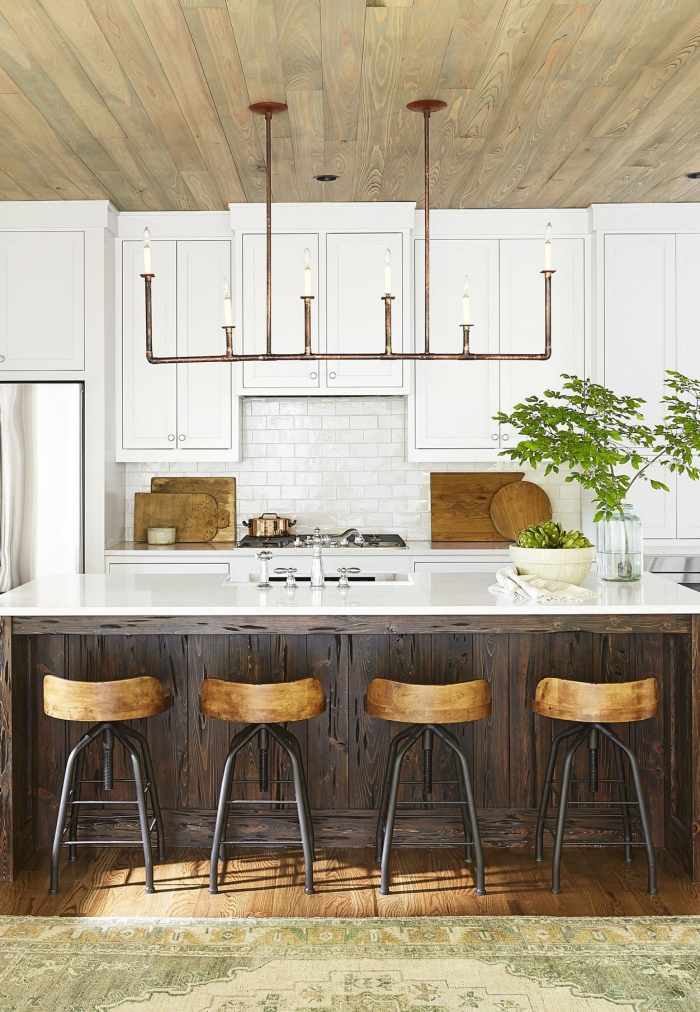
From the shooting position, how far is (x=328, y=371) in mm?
4926

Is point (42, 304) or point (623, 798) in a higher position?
point (42, 304)

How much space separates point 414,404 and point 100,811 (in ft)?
8.99

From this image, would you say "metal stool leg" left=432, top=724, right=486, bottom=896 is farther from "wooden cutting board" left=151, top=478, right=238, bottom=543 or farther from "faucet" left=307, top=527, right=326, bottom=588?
"wooden cutting board" left=151, top=478, right=238, bottom=543

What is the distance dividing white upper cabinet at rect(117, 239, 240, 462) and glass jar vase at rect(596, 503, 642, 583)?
2.36 meters

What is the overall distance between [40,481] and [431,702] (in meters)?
2.83

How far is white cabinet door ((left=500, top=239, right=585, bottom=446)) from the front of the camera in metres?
4.96

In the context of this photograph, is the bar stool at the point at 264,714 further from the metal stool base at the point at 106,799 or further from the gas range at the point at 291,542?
the gas range at the point at 291,542

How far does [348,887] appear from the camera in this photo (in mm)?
2912

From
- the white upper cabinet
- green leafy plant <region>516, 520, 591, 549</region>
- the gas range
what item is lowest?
the gas range

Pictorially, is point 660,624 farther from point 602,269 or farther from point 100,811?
point 602,269

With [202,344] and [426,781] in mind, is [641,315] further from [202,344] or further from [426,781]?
[426,781]

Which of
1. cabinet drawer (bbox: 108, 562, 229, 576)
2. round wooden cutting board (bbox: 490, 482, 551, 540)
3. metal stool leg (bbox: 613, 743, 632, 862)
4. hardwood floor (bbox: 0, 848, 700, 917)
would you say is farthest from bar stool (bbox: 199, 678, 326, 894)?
round wooden cutting board (bbox: 490, 482, 551, 540)

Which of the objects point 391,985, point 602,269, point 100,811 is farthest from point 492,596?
point 602,269

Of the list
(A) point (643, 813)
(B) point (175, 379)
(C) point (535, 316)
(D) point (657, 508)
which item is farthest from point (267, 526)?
(A) point (643, 813)
